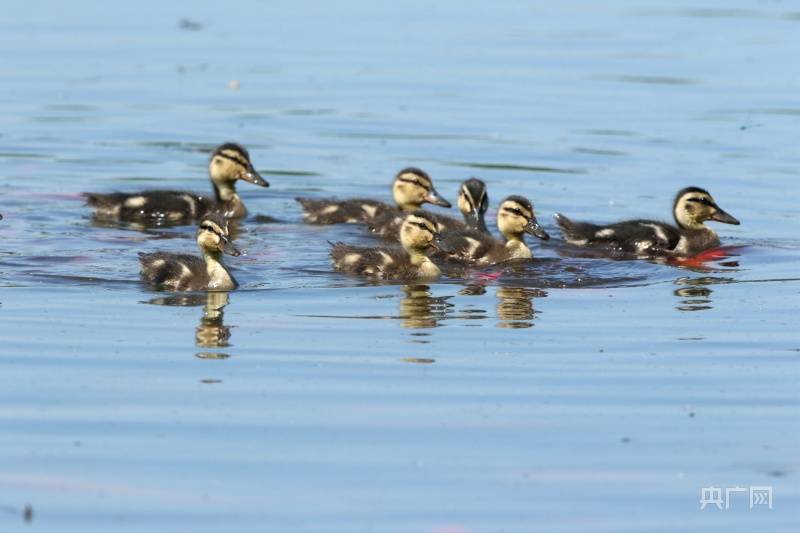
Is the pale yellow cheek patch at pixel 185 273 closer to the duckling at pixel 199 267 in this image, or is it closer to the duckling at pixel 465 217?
the duckling at pixel 199 267

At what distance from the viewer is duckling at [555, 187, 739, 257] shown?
11.0 meters

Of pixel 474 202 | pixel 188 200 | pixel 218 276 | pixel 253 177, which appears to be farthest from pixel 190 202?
pixel 218 276

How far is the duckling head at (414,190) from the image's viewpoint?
1204 centimetres

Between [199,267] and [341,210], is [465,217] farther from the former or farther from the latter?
[199,267]

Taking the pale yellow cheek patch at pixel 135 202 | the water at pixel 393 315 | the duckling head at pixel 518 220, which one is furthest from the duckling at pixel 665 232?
the pale yellow cheek patch at pixel 135 202

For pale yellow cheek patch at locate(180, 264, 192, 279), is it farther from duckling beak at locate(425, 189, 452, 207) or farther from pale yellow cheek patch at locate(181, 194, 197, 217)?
duckling beak at locate(425, 189, 452, 207)

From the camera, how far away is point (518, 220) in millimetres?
10852

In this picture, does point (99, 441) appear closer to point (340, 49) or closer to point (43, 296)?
point (43, 296)

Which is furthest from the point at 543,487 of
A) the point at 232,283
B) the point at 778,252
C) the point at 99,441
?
the point at 778,252

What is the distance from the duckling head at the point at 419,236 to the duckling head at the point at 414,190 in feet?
5.65

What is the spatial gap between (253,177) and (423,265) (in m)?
2.84

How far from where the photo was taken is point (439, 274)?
10281 millimetres

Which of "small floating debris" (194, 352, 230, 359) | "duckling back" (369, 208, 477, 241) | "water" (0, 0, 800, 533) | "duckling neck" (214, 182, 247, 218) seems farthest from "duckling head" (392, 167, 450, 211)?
"small floating debris" (194, 352, 230, 359)

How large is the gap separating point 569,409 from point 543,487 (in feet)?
3.23
